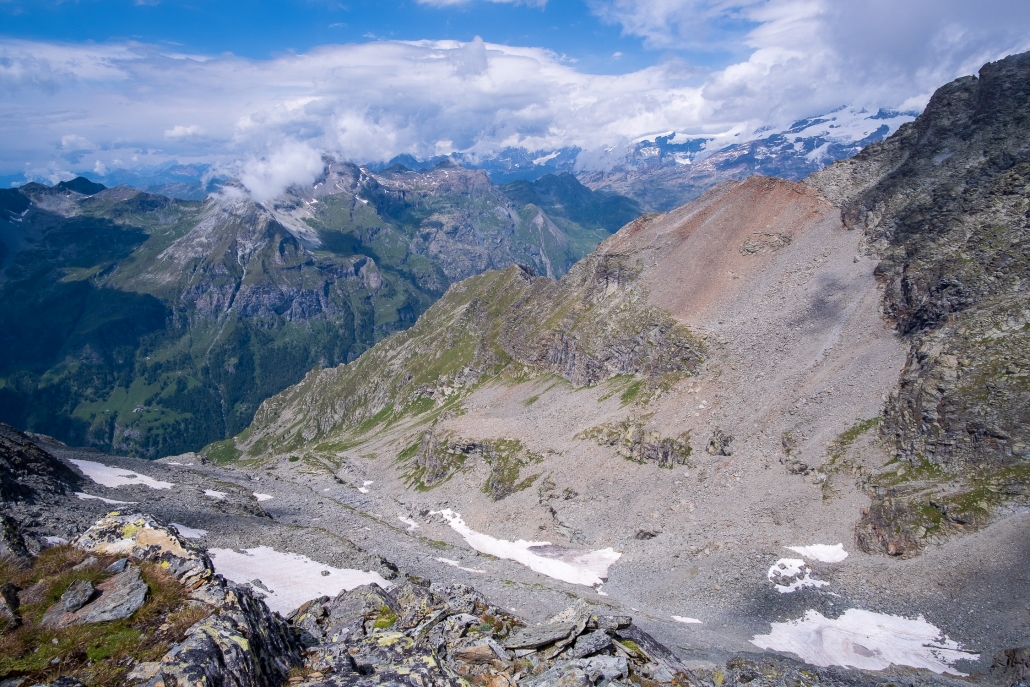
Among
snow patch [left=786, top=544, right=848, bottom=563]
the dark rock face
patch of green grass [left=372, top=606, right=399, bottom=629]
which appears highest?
patch of green grass [left=372, top=606, right=399, bottom=629]

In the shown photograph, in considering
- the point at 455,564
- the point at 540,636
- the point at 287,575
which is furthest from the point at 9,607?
the point at 455,564

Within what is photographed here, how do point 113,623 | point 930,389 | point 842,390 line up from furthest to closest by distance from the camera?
point 842,390, point 930,389, point 113,623

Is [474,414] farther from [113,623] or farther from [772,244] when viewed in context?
[113,623]

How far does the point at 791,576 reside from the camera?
57.8m

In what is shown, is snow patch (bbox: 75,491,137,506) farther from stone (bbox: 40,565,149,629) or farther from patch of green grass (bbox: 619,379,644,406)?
patch of green grass (bbox: 619,379,644,406)

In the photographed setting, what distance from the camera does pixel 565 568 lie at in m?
73.8

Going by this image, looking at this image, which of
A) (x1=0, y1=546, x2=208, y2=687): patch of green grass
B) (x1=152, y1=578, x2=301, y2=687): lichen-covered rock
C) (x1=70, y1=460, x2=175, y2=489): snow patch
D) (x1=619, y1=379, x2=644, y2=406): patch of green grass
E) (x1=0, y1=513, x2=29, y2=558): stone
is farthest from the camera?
(x1=619, y1=379, x2=644, y2=406): patch of green grass

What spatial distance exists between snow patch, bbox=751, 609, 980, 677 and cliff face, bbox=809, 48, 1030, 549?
13814 mm

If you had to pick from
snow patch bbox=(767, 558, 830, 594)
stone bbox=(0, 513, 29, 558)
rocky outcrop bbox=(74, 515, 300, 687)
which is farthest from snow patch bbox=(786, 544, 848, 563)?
stone bbox=(0, 513, 29, 558)

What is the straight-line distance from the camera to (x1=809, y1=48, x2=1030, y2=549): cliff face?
6056 cm

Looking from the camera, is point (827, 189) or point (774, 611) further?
point (827, 189)

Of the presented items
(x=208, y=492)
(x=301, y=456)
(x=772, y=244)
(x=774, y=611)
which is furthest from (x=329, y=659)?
(x=301, y=456)

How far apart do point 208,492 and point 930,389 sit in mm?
92847

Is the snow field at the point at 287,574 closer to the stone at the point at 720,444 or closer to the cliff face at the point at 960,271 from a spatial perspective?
the stone at the point at 720,444
